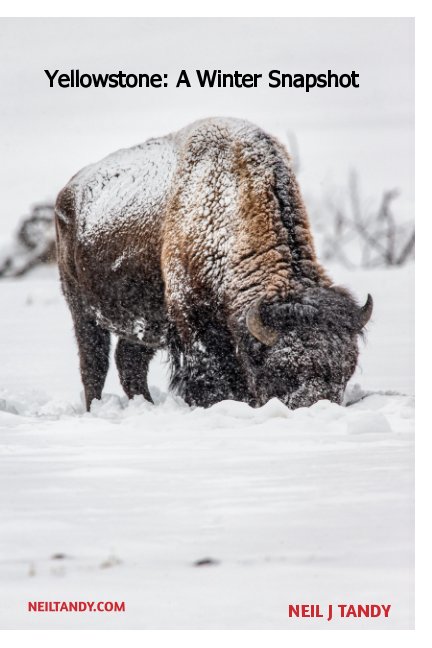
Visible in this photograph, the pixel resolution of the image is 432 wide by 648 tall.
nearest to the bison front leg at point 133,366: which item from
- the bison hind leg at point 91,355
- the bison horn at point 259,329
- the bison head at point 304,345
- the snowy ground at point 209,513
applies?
the bison hind leg at point 91,355

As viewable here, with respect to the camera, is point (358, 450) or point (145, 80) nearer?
point (358, 450)

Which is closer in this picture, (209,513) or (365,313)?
(209,513)

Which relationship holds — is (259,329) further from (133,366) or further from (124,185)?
(133,366)

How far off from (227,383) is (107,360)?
221 centimetres

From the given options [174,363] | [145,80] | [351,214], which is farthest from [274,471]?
[351,214]

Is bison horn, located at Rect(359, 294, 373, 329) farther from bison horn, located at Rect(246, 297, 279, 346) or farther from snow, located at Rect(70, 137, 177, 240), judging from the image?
snow, located at Rect(70, 137, 177, 240)

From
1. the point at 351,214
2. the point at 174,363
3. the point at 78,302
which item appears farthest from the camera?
the point at 351,214

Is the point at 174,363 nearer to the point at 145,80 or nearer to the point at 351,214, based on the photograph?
the point at 145,80

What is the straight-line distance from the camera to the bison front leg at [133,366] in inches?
360

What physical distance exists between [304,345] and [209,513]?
178 cm

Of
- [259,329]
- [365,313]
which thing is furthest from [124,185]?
[365,313]

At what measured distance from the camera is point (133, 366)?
30.2ft

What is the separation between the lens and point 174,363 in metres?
7.62

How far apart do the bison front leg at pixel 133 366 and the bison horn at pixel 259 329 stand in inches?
102
